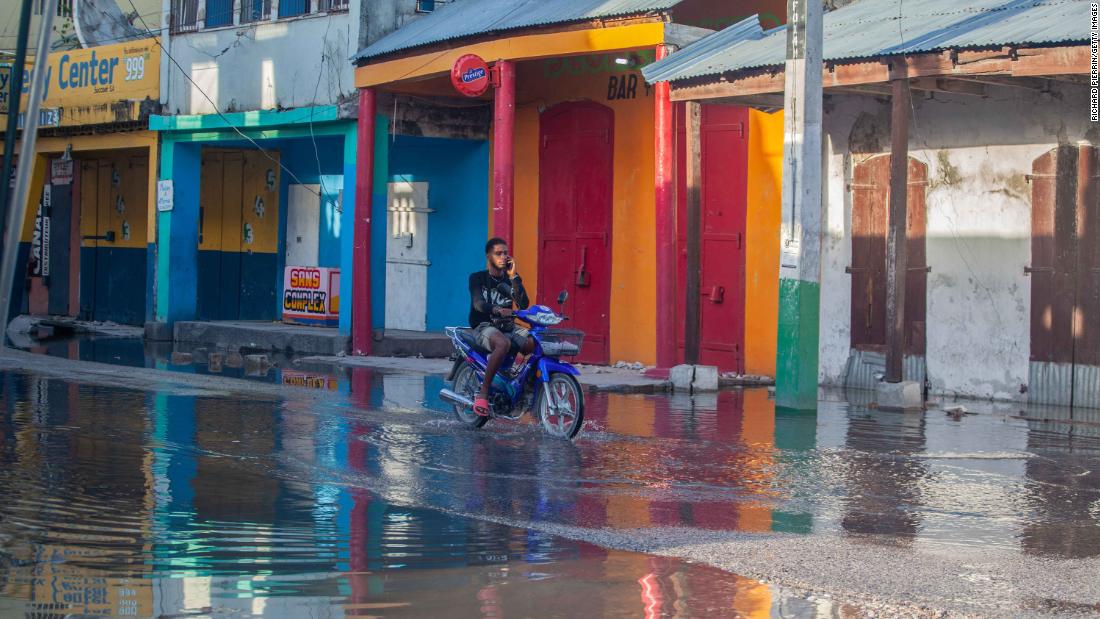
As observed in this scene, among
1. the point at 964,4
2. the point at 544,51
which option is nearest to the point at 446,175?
the point at 544,51

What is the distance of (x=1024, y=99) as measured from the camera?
14.2 meters

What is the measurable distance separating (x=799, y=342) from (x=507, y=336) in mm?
3194

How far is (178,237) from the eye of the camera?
2442cm

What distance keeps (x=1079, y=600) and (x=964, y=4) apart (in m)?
9.63

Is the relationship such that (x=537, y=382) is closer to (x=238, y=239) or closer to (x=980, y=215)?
(x=980, y=215)

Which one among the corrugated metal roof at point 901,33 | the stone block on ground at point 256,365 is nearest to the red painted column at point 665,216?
the corrugated metal roof at point 901,33

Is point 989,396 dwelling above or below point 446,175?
below

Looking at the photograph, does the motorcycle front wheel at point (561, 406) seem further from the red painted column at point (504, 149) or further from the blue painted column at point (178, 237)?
the blue painted column at point (178, 237)

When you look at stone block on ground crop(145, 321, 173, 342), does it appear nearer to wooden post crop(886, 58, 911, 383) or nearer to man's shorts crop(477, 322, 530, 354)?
man's shorts crop(477, 322, 530, 354)

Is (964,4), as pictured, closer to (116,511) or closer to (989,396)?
(989,396)

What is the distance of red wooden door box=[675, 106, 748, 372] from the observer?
17.4m

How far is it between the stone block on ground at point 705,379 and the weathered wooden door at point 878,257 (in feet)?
5.66

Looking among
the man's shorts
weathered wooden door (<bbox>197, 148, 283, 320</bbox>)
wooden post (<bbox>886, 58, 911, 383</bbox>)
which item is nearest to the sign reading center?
wooden post (<bbox>886, 58, 911, 383</bbox>)

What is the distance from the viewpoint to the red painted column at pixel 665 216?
Result: 1585cm
